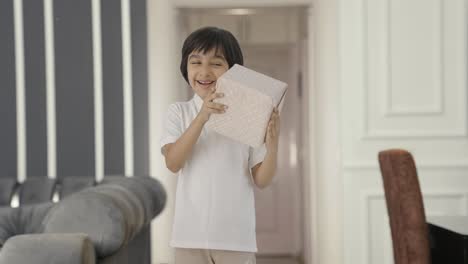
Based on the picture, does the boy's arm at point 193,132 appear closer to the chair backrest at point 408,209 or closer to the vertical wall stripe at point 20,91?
the chair backrest at point 408,209

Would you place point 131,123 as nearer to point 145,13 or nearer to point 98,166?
point 98,166

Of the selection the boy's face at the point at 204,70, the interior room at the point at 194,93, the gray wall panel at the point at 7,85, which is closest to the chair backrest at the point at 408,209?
the boy's face at the point at 204,70

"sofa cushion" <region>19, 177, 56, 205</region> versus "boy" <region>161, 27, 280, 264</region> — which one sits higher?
"boy" <region>161, 27, 280, 264</region>

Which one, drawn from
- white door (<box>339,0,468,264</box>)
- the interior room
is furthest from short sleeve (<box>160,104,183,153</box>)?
white door (<box>339,0,468,264</box>)

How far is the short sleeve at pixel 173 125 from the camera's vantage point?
1.62 metres

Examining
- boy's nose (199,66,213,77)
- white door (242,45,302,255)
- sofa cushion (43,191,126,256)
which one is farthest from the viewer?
white door (242,45,302,255)

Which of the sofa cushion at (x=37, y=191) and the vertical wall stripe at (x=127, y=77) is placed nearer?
the sofa cushion at (x=37, y=191)

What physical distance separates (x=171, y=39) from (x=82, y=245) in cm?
287

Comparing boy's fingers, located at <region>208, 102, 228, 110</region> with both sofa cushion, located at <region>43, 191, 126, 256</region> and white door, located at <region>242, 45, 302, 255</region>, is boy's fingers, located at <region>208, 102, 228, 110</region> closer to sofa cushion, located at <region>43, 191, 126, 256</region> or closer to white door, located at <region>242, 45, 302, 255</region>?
sofa cushion, located at <region>43, 191, 126, 256</region>

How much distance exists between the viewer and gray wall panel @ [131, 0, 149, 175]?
4551 mm

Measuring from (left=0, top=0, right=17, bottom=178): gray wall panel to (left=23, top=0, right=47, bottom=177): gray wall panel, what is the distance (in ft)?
0.28

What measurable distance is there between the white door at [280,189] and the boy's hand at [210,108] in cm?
516

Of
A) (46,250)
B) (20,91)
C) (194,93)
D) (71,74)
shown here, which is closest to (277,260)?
(71,74)

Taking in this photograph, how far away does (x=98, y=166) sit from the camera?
4605 millimetres
